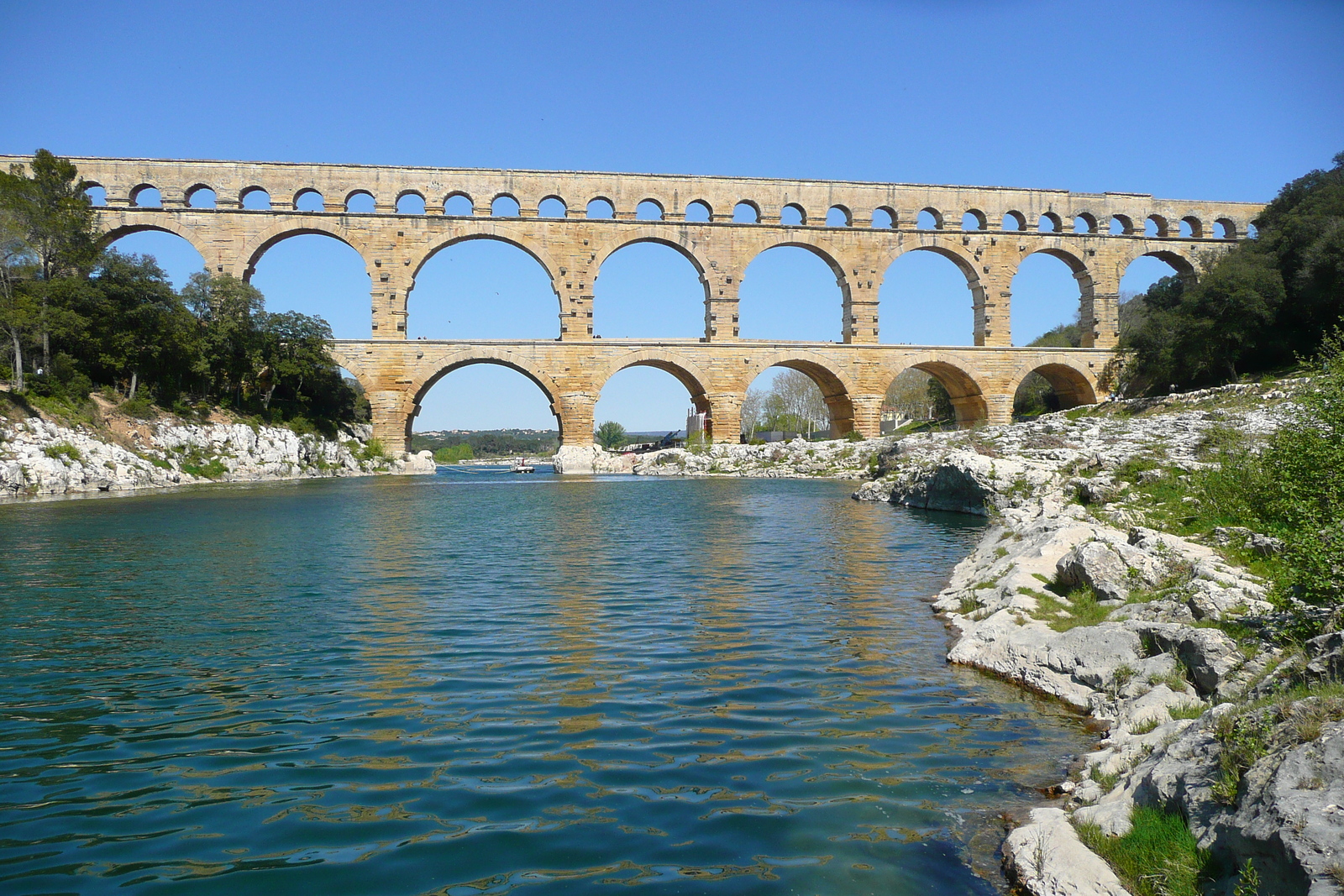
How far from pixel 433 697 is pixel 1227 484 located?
671 centimetres

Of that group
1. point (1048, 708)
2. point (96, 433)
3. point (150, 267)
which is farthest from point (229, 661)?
point (150, 267)

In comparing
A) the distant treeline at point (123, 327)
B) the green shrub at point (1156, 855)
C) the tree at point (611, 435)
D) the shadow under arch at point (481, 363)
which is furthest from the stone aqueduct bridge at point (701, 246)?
the tree at point (611, 435)

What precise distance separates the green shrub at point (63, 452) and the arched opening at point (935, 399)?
27206mm

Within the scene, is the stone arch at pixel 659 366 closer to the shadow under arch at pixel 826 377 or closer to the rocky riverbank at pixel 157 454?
the shadow under arch at pixel 826 377

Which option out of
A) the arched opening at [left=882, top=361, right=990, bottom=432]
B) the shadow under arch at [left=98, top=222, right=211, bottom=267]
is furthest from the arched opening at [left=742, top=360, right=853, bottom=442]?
the shadow under arch at [left=98, top=222, right=211, bottom=267]

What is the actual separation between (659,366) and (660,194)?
21.6 ft

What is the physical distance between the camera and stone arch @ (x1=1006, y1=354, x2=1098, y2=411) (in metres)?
34.4

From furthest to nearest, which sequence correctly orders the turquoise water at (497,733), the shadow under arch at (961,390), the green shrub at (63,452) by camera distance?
1. the shadow under arch at (961,390)
2. the green shrub at (63,452)
3. the turquoise water at (497,733)

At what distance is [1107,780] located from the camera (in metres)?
3.08

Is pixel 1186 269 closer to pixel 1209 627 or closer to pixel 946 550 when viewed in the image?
pixel 946 550

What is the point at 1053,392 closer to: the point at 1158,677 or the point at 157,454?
the point at 157,454

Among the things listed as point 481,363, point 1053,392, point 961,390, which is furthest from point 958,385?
point 481,363

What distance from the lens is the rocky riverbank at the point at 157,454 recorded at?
19.3m

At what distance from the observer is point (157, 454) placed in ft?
77.3
